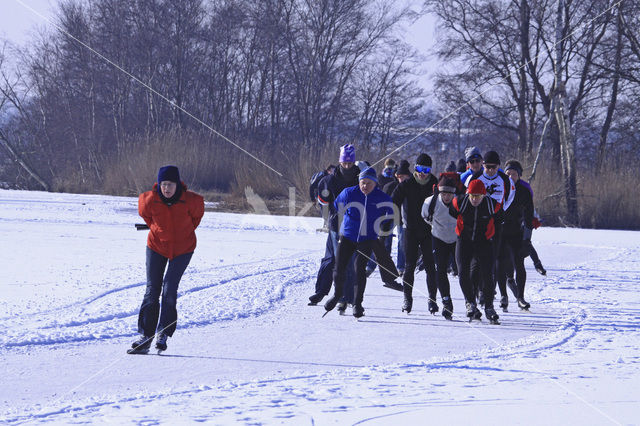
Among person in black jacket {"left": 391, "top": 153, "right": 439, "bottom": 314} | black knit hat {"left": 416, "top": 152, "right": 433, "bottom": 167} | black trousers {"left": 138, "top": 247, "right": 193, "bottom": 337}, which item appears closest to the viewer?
black trousers {"left": 138, "top": 247, "right": 193, "bottom": 337}

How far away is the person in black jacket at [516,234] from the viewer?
897 centimetres

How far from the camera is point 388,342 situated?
7324mm

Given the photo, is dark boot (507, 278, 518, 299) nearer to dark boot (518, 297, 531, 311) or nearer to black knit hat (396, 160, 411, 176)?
dark boot (518, 297, 531, 311)

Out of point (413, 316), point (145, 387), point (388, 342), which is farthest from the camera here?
point (413, 316)

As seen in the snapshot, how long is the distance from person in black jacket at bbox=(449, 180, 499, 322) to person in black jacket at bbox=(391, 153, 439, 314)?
22.3 inches

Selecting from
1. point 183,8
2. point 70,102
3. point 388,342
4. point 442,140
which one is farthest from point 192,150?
point 388,342

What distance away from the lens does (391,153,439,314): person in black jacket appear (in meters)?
8.69

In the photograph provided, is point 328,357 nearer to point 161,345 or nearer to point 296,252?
point 161,345

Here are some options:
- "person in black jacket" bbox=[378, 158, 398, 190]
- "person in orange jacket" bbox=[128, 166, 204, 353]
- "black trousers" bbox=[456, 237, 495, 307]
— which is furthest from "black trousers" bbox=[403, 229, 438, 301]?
"person in black jacket" bbox=[378, 158, 398, 190]

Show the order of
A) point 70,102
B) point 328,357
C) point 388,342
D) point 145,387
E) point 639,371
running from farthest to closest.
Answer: point 70,102 < point 388,342 < point 328,357 < point 639,371 < point 145,387

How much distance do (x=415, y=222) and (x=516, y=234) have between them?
1.27 meters

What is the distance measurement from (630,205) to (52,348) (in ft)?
68.4

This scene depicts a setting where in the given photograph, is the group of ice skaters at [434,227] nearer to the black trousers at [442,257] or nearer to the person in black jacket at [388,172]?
the black trousers at [442,257]

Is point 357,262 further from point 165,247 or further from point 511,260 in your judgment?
point 165,247
